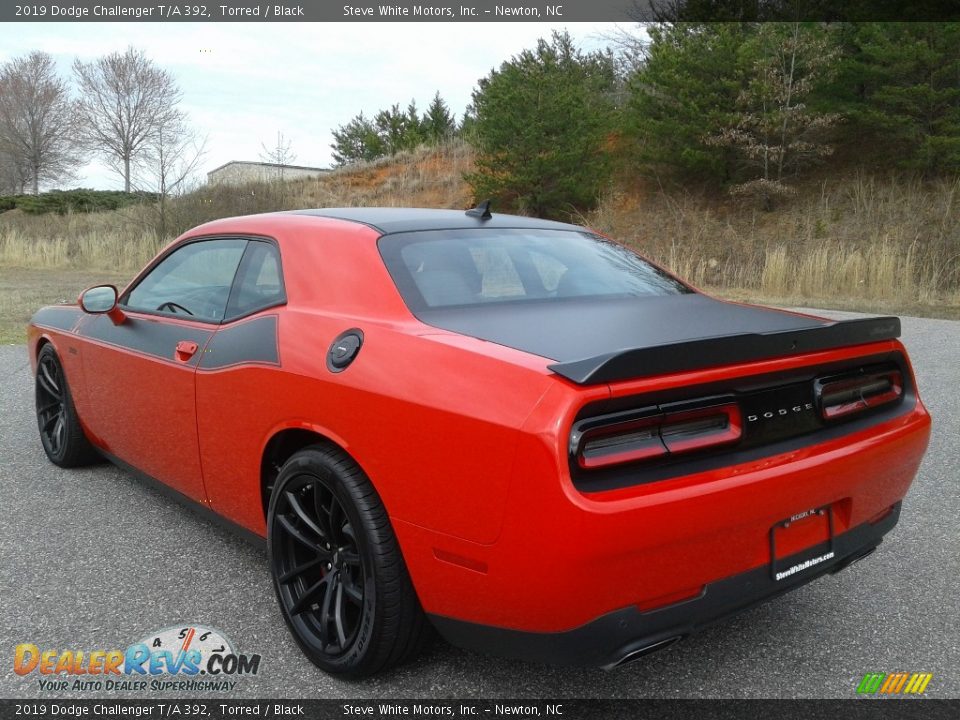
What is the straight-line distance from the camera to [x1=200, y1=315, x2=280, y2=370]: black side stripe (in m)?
2.69

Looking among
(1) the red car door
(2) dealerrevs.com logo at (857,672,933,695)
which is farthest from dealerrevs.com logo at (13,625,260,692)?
(2) dealerrevs.com logo at (857,672,933,695)

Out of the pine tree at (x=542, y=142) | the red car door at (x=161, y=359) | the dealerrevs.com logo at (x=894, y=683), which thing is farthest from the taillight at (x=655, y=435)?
the pine tree at (x=542, y=142)

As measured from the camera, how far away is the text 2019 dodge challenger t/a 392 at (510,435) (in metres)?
1.87

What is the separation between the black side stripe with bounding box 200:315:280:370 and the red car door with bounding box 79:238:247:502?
0.09m

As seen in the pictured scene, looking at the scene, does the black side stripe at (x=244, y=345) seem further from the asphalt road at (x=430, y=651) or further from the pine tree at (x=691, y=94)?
the pine tree at (x=691, y=94)

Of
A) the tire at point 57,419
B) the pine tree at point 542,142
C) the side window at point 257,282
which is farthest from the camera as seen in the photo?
the pine tree at point 542,142

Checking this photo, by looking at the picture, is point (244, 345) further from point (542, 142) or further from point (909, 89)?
point (542, 142)

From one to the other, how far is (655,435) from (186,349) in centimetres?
193

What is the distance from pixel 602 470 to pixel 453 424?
372mm

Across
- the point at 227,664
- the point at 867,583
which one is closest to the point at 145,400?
the point at 227,664

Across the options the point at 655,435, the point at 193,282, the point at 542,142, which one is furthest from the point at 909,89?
the point at 655,435

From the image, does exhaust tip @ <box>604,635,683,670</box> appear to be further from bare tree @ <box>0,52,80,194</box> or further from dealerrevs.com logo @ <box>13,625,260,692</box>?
bare tree @ <box>0,52,80,194</box>

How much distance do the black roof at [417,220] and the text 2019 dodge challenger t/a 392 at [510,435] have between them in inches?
0.7

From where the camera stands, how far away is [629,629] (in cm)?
190
